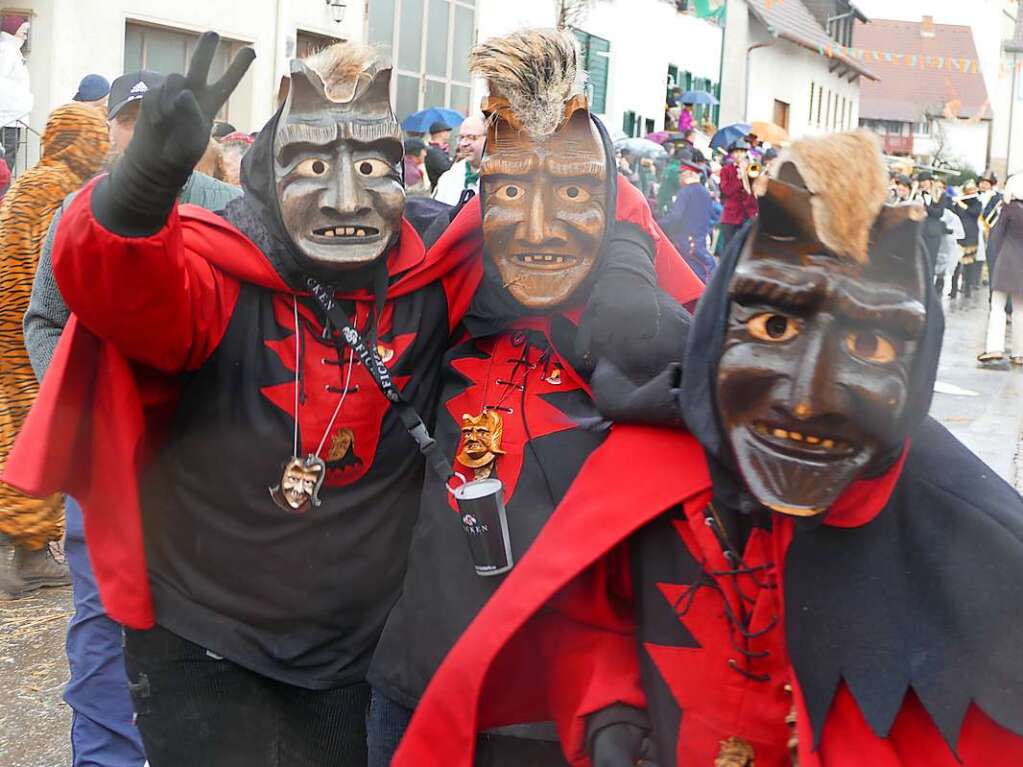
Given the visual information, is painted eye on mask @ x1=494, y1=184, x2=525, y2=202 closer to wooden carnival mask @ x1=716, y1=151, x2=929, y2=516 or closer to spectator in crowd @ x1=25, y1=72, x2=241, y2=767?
wooden carnival mask @ x1=716, y1=151, x2=929, y2=516

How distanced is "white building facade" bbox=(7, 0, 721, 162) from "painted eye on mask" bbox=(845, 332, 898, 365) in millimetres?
1248

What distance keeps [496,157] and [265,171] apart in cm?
48

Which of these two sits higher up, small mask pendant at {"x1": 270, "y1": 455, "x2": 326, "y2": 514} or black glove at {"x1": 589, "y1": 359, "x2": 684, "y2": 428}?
black glove at {"x1": 589, "y1": 359, "x2": 684, "y2": 428}

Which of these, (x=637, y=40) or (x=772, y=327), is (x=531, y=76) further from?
(x=637, y=40)

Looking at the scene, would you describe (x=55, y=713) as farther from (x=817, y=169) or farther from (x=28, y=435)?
(x=817, y=169)

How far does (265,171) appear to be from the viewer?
281cm

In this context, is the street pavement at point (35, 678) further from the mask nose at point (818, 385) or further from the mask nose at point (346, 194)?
the mask nose at point (346, 194)

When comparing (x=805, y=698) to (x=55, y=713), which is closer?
(x=805, y=698)

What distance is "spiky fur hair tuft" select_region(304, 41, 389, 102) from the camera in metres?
2.81

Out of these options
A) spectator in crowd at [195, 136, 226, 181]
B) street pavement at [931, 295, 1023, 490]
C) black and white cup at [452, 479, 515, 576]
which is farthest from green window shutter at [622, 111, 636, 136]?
black and white cup at [452, 479, 515, 576]

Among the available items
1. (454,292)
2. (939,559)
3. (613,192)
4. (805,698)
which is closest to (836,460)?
(939,559)

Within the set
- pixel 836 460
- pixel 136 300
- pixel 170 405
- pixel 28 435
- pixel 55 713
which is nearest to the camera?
pixel 836 460

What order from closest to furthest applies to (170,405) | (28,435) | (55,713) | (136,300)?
(136,300), (28,435), (170,405), (55,713)

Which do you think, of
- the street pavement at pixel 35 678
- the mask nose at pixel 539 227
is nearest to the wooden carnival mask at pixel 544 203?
the mask nose at pixel 539 227
